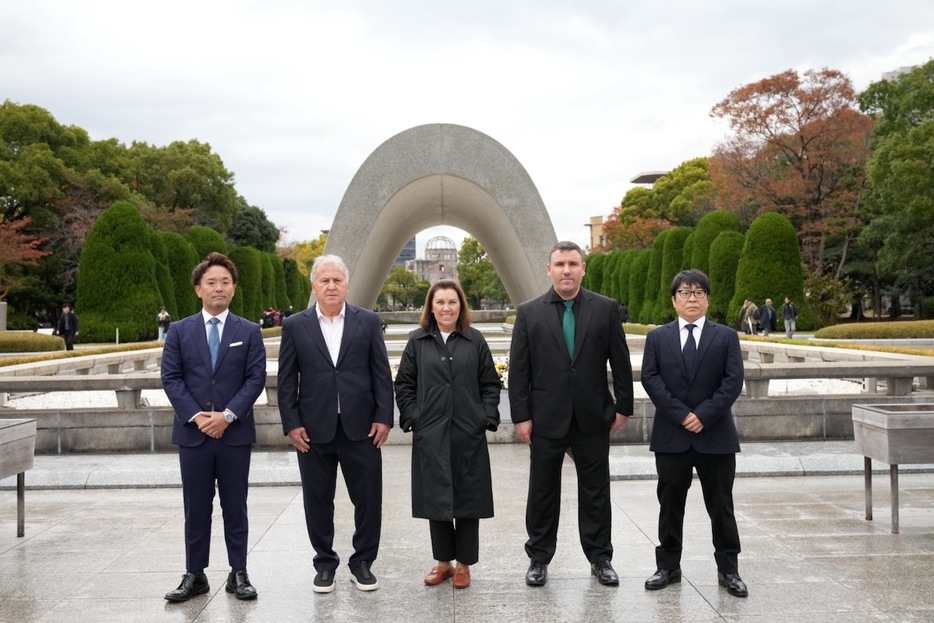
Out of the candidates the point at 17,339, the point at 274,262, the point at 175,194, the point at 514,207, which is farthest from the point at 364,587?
the point at 175,194

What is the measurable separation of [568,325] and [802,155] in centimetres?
2828

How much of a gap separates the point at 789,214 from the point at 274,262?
22548 millimetres

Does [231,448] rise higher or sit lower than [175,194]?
lower

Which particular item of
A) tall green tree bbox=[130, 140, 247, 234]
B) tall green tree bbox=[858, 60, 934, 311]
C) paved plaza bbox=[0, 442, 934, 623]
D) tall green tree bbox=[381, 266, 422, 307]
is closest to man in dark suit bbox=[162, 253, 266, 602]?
paved plaza bbox=[0, 442, 934, 623]

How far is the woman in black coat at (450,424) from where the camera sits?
3.86 metres

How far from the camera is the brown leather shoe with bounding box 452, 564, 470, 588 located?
386 cm

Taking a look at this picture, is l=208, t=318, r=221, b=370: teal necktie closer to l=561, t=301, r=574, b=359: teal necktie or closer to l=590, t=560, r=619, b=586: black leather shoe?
l=561, t=301, r=574, b=359: teal necktie

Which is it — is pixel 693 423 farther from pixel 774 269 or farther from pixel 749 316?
pixel 774 269

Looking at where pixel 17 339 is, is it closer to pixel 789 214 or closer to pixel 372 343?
pixel 372 343

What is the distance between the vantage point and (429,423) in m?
3.91

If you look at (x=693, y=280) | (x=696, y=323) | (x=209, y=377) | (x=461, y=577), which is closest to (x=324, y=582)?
(x=461, y=577)

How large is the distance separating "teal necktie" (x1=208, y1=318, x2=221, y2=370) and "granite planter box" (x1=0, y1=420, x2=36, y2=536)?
1.62 m

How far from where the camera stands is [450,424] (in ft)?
12.8

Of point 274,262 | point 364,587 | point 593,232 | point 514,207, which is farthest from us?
point 593,232
